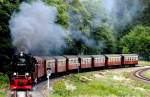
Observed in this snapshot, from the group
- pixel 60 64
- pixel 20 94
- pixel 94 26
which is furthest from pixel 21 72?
pixel 94 26

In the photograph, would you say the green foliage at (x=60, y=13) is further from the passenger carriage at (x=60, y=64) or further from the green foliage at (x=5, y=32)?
the green foliage at (x=5, y=32)

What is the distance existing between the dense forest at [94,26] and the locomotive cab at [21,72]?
205 inches

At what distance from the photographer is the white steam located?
38719mm

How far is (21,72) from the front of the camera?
3681cm

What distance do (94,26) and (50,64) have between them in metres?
29.5

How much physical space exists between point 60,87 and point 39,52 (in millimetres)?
13415

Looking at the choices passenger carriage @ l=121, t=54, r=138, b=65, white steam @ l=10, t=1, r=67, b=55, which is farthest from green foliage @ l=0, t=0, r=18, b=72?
passenger carriage @ l=121, t=54, r=138, b=65

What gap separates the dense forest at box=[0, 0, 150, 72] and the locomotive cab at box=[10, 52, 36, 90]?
205 inches

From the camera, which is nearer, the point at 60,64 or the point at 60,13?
the point at 60,64

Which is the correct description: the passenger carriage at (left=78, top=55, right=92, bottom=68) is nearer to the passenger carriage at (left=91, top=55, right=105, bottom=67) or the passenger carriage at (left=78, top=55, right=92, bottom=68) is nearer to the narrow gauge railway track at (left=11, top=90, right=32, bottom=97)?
the passenger carriage at (left=91, top=55, right=105, bottom=67)

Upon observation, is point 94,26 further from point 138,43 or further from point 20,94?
point 20,94

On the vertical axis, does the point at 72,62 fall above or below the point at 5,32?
below

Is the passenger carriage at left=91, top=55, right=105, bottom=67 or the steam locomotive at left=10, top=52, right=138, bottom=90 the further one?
the passenger carriage at left=91, top=55, right=105, bottom=67

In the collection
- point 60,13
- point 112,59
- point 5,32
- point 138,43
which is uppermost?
point 60,13
